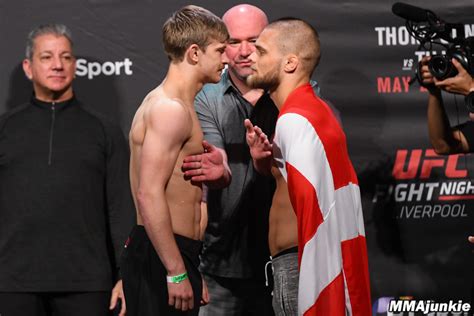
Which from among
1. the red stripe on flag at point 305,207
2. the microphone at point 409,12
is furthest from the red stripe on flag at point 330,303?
the microphone at point 409,12

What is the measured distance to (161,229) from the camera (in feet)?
10.9

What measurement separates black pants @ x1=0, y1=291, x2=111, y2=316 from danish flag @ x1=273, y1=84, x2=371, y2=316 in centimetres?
102

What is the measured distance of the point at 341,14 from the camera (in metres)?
4.53

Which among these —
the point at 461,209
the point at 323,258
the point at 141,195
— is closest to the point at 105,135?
the point at 141,195

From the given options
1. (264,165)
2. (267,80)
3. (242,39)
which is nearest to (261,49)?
(267,80)

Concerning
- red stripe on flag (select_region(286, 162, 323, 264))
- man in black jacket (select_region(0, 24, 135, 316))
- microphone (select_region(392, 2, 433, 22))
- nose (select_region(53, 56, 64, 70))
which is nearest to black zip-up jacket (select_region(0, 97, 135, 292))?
man in black jacket (select_region(0, 24, 135, 316))

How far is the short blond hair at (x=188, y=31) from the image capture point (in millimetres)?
3504

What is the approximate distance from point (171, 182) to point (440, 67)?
119 cm

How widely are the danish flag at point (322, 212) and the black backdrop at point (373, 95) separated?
1164 mm

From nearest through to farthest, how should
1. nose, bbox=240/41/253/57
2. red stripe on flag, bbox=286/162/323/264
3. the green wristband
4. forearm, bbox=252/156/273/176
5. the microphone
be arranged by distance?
red stripe on flag, bbox=286/162/323/264
the green wristband
forearm, bbox=252/156/273/176
the microphone
nose, bbox=240/41/253/57

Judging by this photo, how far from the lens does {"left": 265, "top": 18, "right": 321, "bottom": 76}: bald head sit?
3.54 meters

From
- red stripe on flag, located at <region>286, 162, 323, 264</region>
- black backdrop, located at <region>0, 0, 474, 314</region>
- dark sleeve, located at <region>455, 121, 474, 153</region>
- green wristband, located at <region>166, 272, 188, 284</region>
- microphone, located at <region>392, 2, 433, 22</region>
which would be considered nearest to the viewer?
red stripe on flag, located at <region>286, 162, 323, 264</region>

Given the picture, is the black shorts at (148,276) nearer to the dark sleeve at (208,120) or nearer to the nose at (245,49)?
the dark sleeve at (208,120)

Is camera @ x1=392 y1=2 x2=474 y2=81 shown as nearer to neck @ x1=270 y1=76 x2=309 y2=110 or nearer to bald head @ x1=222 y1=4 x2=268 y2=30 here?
neck @ x1=270 y1=76 x2=309 y2=110
